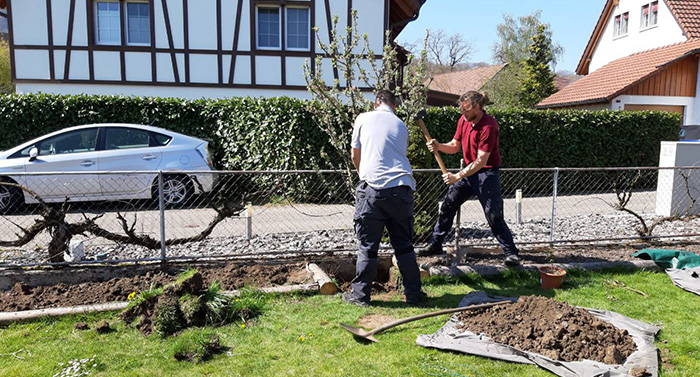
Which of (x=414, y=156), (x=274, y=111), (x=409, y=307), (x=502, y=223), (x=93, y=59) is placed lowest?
(x=409, y=307)

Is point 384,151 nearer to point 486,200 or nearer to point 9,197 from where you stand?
point 486,200

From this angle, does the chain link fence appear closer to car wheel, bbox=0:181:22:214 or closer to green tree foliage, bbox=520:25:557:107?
car wheel, bbox=0:181:22:214

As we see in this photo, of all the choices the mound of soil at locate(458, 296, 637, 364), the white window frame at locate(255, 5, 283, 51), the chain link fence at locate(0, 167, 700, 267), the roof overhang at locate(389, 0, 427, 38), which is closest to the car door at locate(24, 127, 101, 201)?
the chain link fence at locate(0, 167, 700, 267)

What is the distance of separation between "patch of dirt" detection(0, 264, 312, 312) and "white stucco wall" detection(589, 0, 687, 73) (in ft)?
73.0

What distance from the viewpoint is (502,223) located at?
5.34 m

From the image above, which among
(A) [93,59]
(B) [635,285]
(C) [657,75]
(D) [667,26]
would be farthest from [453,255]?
(D) [667,26]

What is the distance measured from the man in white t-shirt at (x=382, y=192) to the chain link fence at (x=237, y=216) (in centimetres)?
120

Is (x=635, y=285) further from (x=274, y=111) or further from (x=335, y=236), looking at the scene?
(x=274, y=111)

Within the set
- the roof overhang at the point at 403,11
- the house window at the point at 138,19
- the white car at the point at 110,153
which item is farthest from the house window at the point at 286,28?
the white car at the point at 110,153

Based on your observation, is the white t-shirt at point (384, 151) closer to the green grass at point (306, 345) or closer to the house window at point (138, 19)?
the green grass at point (306, 345)

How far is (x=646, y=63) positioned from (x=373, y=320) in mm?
21042

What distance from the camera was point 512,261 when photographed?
17.6ft

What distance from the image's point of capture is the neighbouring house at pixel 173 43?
14.3 metres

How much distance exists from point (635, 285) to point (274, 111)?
7420mm
